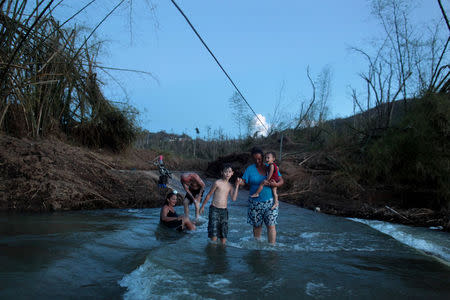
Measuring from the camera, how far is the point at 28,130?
9094mm

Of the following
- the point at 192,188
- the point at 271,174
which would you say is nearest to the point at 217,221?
the point at 271,174

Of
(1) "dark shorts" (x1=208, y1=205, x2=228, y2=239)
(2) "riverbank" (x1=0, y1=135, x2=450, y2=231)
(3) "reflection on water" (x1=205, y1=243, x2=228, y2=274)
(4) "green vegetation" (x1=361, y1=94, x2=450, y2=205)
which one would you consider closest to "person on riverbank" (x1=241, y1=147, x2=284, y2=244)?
(1) "dark shorts" (x1=208, y1=205, x2=228, y2=239)

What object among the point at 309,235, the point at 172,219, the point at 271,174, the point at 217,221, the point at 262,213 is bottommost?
the point at 309,235

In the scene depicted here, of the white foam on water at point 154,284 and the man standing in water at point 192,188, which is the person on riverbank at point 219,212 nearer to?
the white foam on water at point 154,284

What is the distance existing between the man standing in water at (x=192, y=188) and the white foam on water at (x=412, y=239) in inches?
168

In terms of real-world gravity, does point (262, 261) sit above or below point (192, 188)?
below

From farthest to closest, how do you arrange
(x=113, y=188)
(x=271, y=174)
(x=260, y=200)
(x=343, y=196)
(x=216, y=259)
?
1. (x=343, y=196)
2. (x=113, y=188)
3. (x=260, y=200)
4. (x=271, y=174)
5. (x=216, y=259)

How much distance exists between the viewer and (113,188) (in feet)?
30.0

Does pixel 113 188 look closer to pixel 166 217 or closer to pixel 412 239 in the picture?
pixel 166 217

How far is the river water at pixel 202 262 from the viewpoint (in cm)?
346

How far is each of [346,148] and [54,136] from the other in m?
10.1

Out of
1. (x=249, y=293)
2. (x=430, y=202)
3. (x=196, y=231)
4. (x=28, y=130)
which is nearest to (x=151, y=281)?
(x=249, y=293)

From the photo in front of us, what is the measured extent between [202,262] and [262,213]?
1.51 m

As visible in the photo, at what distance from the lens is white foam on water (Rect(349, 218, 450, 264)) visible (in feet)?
19.2
